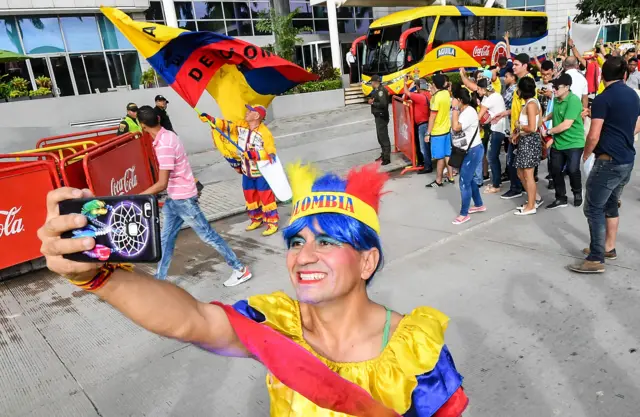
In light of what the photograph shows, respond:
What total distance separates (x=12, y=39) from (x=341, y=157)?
15544 millimetres

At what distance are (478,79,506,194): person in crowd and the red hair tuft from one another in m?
5.80

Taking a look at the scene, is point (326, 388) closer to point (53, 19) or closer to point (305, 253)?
point (305, 253)

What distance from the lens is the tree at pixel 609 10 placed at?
31188mm

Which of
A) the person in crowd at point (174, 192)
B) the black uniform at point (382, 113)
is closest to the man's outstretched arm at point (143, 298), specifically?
the person in crowd at point (174, 192)

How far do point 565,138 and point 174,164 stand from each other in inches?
197

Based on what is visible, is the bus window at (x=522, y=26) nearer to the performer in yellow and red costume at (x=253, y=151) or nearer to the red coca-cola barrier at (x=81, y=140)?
the red coca-cola barrier at (x=81, y=140)

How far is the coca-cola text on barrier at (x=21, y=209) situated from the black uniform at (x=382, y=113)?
6.35 m

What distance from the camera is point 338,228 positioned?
1.46 meters

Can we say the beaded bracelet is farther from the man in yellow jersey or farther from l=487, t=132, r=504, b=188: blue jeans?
the man in yellow jersey

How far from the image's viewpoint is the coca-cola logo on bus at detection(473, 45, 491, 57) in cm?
2208

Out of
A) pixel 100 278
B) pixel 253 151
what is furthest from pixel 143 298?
pixel 253 151

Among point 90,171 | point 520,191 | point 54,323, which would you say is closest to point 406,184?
point 520,191

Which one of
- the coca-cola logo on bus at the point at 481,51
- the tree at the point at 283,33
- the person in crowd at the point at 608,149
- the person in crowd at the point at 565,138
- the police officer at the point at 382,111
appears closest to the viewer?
the person in crowd at the point at 608,149

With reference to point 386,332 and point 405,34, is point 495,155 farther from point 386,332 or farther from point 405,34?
point 405,34
